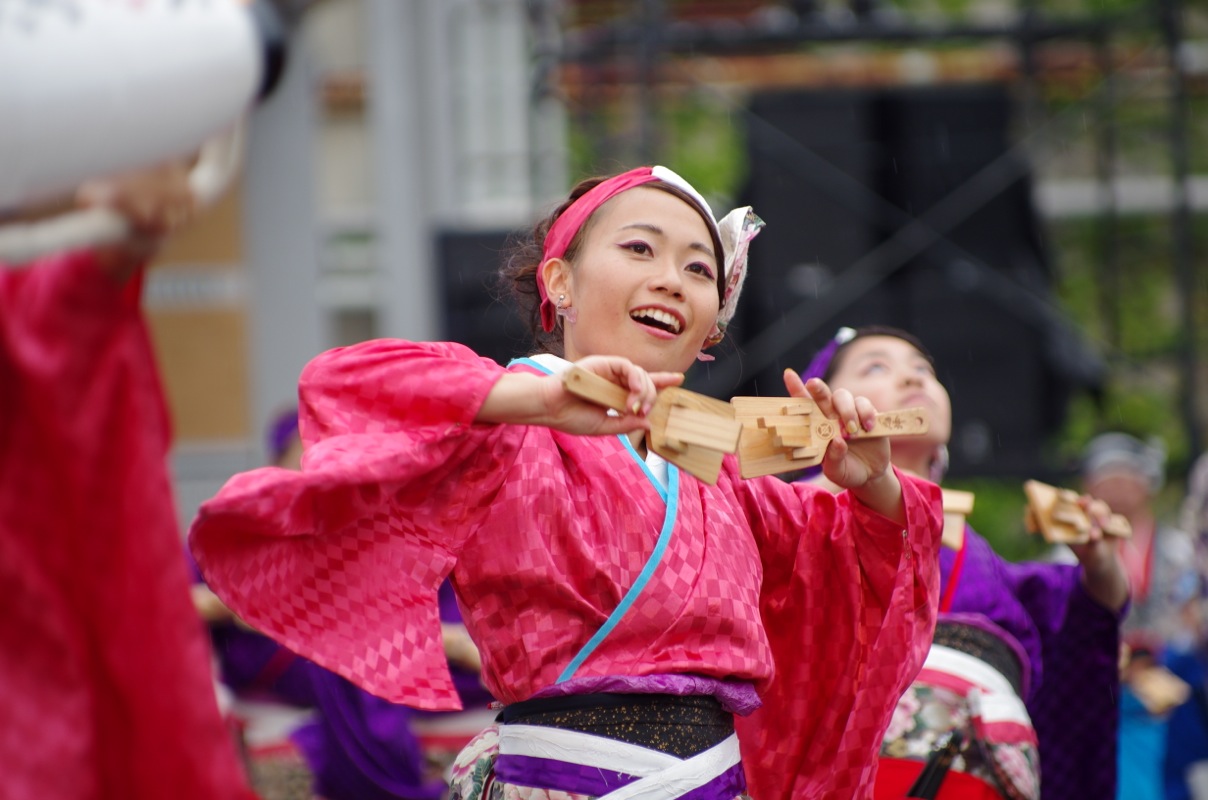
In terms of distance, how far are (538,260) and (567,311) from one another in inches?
10.6

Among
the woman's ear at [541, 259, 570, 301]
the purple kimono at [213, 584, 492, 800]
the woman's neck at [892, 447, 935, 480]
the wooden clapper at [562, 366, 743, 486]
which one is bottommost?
the purple kimono at [213, 584, 492, 800]

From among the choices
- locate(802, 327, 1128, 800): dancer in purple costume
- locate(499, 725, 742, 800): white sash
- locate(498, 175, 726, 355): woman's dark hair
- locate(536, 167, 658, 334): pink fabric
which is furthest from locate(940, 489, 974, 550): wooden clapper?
locate(499, 725, 742, 800): white sash

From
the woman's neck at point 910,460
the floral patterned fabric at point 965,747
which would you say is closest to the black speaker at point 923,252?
the woman's neck at point 910,460

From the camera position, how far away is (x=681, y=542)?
2.27 meters

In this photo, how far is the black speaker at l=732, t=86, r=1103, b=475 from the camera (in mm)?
6770

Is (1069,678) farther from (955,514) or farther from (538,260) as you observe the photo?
(538,260)

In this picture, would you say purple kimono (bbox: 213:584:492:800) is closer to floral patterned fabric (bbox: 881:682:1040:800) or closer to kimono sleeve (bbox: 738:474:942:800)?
floral patterned fabric (bbox: 881:682:1040:800)

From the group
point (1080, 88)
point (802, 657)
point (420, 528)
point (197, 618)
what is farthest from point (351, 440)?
point (1080, 88)

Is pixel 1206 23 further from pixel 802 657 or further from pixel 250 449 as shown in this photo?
pixel 802 657

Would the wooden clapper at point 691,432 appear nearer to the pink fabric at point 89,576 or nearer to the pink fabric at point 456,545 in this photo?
the pink fabric at point 456,545

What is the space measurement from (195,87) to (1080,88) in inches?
411

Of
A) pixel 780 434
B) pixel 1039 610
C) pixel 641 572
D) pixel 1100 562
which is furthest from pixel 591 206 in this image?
pixel 1039 610

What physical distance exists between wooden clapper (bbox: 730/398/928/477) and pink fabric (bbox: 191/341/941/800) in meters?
0.14

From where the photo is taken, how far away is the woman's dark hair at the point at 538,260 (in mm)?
2504
